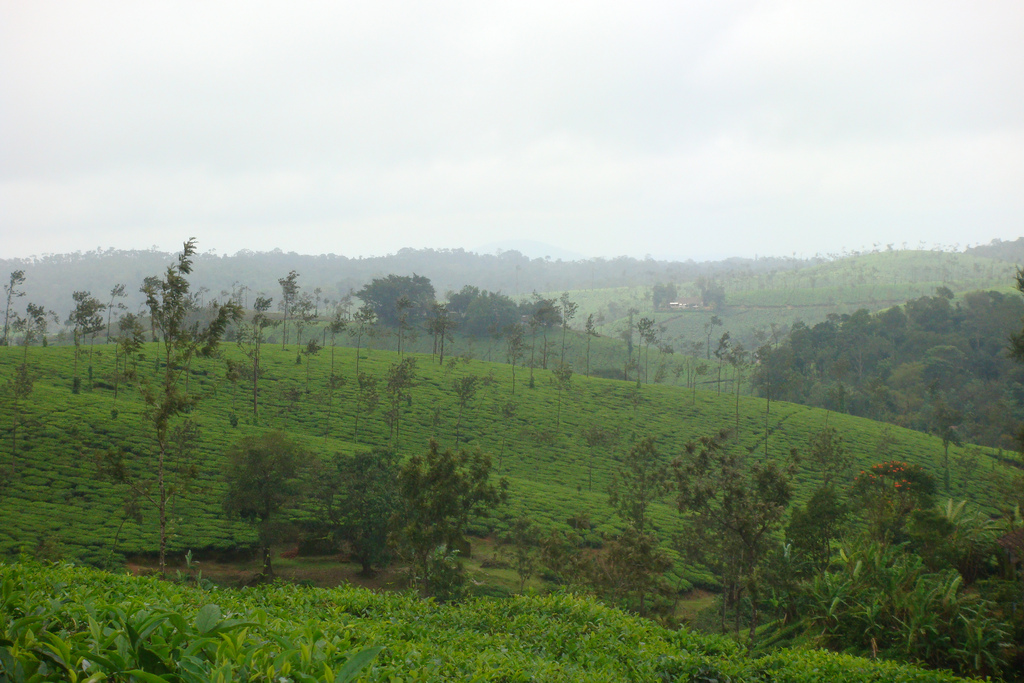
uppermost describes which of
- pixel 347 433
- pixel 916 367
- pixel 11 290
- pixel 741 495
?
pixel 11 290

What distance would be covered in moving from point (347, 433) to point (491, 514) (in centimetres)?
1335

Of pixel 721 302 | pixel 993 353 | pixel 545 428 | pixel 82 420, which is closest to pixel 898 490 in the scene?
pixel 545 428

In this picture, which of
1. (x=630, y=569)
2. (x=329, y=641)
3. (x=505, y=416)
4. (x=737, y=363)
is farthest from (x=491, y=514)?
(x=737, y=363)

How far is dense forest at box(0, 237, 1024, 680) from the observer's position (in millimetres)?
5066

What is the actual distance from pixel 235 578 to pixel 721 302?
113187 mm

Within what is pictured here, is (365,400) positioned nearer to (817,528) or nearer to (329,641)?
(817,528)

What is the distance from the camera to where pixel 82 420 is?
2948cm

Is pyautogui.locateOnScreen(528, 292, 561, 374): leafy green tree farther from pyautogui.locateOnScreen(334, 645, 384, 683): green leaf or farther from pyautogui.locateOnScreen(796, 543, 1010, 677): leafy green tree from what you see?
pyautogui.locateOnScreen(334, 645, 384, 683): green leaf

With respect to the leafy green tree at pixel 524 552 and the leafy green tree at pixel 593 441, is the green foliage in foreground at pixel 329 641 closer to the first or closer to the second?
the leafy green tree at pixel 524 552

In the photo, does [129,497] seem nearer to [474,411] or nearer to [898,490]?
[474,411]

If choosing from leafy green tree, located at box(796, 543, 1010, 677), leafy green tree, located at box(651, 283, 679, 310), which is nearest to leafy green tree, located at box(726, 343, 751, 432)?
leafy green tree, located at box(796, 543, 1010, 677)

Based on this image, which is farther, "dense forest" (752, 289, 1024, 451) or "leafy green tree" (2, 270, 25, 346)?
"dense forest" (752, 289, 1024, 451)

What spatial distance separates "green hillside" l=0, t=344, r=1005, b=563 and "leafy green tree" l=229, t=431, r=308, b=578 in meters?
1.27

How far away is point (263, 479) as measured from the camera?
A: 21.8 m
